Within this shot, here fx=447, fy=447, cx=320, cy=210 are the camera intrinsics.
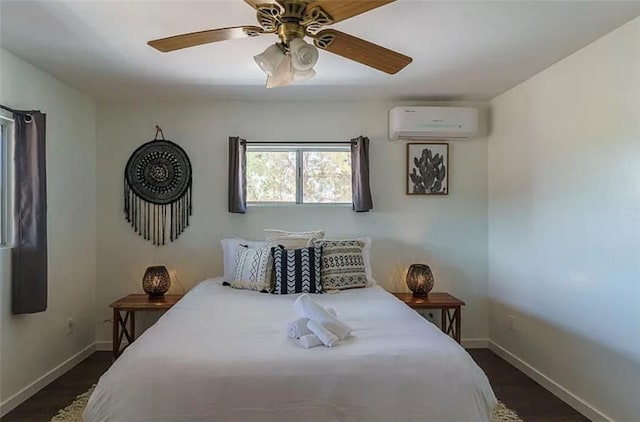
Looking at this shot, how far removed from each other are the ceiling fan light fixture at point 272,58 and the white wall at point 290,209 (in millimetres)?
2108

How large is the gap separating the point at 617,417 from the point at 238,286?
2558 millimetres

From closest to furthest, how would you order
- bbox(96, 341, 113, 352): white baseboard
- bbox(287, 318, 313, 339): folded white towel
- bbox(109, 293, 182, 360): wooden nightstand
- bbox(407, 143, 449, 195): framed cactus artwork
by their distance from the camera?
bbox(287, 318, 313, 339): folded white towel → bbox(109, 293, 182, 360): wooden nightstand → bbox(96, 341, 113, 352): white baseboard → bbox(407, 143, 449, 195): framed cactus artwork

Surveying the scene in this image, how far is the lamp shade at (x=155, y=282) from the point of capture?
3764 millimetres

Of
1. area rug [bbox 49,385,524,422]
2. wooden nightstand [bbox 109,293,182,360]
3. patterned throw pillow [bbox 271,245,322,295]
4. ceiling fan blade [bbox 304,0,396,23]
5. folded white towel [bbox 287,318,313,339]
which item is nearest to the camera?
ceiling fan blade [bbox 304,0,396,23]

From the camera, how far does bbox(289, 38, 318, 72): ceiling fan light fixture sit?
192 cm

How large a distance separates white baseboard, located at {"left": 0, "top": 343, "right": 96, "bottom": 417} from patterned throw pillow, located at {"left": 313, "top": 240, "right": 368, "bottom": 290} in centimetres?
214

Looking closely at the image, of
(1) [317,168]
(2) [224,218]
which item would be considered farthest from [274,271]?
(1) [317,168]

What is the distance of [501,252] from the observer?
13.0 ft

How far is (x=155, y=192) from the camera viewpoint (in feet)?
13.4

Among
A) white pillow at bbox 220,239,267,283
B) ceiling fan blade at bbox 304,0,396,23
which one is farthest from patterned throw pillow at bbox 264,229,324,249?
ceiling fan blade at bbox 304,0,396,23

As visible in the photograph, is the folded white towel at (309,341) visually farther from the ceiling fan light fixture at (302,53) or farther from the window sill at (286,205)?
the window sill at (286,205)

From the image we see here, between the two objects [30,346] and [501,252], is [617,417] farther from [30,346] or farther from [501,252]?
[30,346]

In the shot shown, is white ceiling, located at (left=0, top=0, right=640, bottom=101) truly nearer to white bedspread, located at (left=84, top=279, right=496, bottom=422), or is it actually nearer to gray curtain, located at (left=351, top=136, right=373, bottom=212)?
gray curtain, located at (left=351, top=136, right=373, bottom=212)

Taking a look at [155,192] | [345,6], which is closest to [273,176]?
[155,192]
